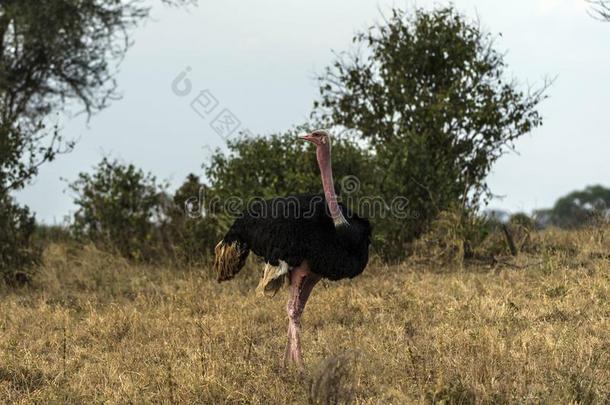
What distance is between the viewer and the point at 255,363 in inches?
261

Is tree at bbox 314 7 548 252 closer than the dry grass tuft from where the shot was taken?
No

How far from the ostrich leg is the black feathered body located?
16 cm

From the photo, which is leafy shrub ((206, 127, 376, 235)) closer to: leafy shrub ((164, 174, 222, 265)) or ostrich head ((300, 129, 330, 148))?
leafy shrub ((164, 174, 222, 265))

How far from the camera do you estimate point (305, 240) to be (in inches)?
256

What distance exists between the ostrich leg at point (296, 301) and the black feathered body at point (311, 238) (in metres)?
0.16

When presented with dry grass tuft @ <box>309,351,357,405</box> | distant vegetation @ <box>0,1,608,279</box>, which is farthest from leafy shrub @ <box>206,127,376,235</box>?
dry grass tuft @ <box>309,351,357,405</box>

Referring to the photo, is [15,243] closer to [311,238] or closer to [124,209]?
[124,209]

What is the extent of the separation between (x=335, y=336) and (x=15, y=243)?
6.30 metres

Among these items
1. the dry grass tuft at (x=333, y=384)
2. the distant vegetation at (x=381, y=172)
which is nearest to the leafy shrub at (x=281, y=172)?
the distant vegetation at (x=381, y=172)

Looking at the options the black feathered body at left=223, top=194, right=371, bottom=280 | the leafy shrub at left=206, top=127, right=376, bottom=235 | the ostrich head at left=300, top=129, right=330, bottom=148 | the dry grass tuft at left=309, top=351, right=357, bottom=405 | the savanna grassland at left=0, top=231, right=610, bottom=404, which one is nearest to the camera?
the dry grass tuft at left=309, top=351, right=357, bottom=405

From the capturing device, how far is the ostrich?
6.48 meters

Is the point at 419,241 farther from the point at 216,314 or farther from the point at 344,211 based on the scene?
the point at 344,211

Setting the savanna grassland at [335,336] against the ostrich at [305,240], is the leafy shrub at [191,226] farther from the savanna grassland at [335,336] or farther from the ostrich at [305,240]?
the ostrich at [305,240]

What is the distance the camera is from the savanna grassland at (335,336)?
5737 millimetres
